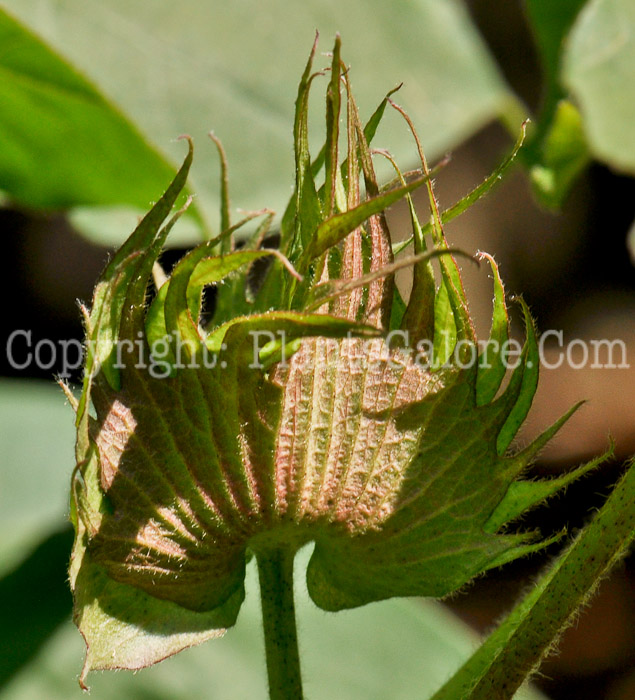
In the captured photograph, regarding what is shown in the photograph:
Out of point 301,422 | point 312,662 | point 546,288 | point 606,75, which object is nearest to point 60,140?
point 301,422

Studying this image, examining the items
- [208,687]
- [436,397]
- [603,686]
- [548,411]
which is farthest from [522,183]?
[436,397]

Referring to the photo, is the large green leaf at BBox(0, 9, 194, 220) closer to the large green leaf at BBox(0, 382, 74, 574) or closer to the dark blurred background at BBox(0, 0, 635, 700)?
the large green leaf at BBox(0, 382, 74, 574)

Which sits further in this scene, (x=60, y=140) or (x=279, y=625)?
(x=60, y=140)

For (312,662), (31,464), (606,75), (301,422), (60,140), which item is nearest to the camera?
(301,422)

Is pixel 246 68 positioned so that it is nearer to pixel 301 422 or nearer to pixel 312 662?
pixel 312 662

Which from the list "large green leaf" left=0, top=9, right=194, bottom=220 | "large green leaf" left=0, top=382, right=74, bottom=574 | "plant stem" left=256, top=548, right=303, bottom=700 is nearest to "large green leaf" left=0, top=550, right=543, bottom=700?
"large green leaf" left=0, top=382, right=74, bottom=574

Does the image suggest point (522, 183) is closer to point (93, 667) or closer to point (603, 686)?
point (603, 686)
